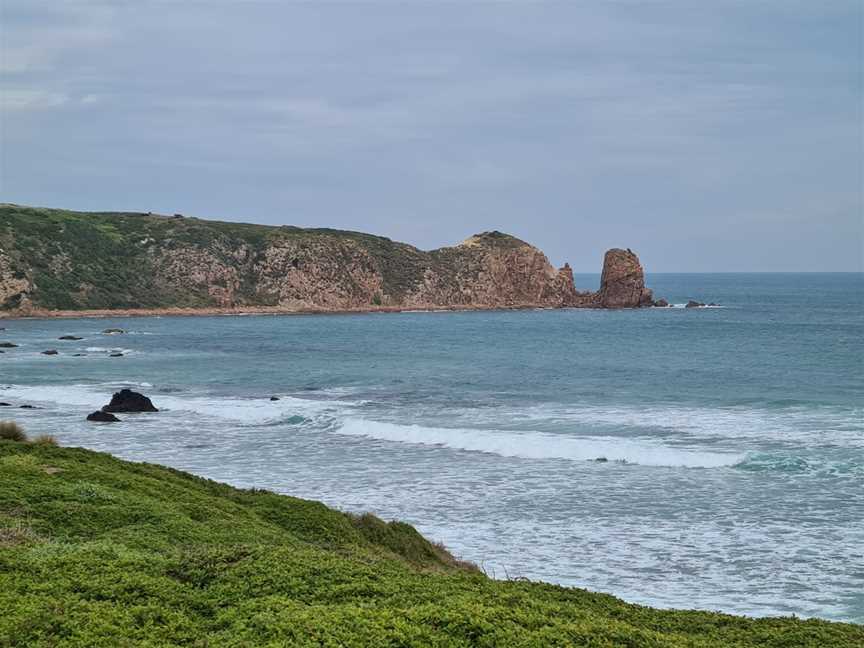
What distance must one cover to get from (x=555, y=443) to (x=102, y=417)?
63.7 feet

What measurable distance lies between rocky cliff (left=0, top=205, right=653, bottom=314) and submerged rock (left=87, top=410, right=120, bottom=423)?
303 ft

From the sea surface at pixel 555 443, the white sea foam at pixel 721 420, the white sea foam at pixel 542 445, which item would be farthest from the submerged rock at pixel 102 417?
the white sea foam at pixel 721 420

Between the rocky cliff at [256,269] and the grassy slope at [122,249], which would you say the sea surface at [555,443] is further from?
the rocky cliff at [256,269]

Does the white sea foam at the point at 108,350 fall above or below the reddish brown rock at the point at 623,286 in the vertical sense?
below

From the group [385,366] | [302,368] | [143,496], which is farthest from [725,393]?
[143,496]

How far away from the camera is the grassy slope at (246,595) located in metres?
8.66

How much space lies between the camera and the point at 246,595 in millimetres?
10047

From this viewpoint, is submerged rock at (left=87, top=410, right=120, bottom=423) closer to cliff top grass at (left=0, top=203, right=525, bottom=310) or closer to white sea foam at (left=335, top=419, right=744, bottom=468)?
white sea foam at (left=335, top=419, right=744, bottom=468)

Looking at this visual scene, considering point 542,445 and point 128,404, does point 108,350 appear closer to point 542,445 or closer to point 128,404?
point 128,404

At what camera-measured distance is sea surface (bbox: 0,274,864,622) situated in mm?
18656

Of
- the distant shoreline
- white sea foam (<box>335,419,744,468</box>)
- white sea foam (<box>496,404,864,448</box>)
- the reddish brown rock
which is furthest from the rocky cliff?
white sea foam (<box>335,419,744,468</box>)

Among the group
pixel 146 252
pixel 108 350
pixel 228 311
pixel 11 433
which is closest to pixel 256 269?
pixel 228 311

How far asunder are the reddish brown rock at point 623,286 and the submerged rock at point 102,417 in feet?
404

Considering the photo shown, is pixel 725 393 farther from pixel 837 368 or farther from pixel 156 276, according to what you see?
pixel 156 276
